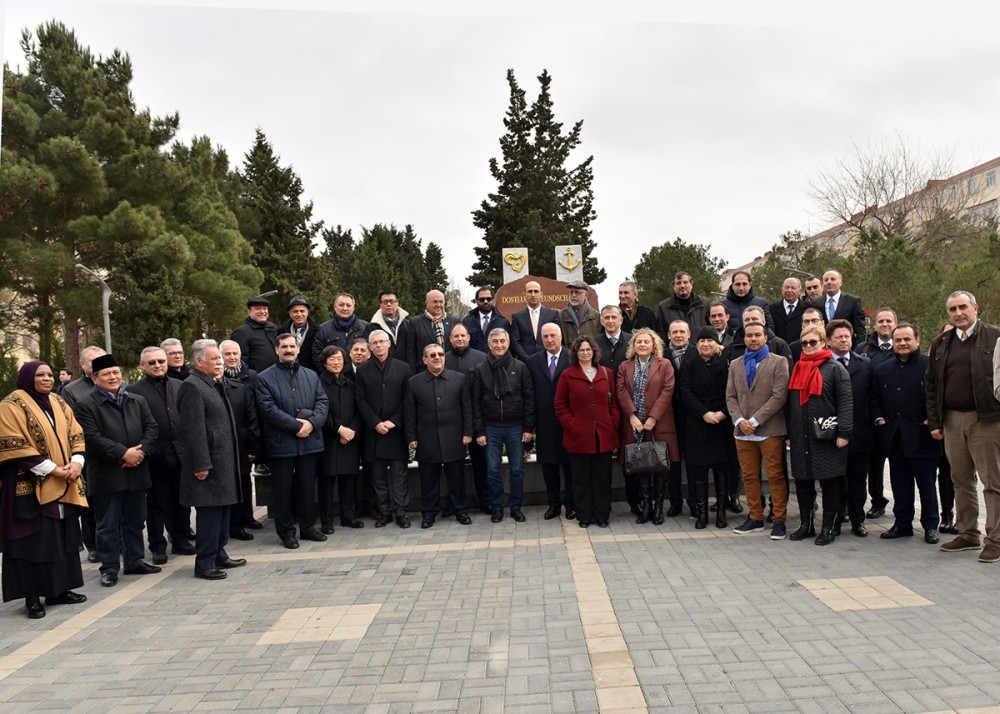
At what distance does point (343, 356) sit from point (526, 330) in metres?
2.53

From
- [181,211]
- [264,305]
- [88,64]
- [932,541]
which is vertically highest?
[88,64]

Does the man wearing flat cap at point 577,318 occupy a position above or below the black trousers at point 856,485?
above

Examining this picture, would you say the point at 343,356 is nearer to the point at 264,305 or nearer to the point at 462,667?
the point at 264,305

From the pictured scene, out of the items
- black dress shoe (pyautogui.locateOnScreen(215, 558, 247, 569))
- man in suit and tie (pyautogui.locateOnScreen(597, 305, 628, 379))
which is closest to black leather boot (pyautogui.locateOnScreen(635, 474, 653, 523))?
man in suit and tie (pyautogui.locateOnScreen(597, 305, 628, 379))

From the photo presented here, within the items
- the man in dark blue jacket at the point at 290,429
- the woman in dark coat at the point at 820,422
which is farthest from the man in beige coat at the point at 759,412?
the man in dark blue jacket at the point at 290,429

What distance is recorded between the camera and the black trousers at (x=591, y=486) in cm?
767

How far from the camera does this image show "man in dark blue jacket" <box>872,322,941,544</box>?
6.71 metres

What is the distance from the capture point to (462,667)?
13.8 ft

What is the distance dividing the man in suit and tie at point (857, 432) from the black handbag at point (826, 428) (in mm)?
434

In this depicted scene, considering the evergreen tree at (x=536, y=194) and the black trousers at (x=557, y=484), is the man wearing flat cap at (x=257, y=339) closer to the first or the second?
the black trousers at (x=557, y=484)

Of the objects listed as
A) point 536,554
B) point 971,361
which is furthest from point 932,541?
point 536,554

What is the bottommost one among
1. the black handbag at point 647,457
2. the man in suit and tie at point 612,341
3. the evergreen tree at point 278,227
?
the black handbag at point 647,457

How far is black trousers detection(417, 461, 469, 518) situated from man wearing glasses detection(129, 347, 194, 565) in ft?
7.94

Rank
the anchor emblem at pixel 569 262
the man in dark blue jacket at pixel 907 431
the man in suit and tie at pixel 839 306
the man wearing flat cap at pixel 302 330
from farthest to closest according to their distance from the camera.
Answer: the anchor emblem at pixel 569 262 → the man wearing flat cap at pixel 302 330 → the man in suit and tie at pixel 839 306 → the man in dark blue jacket at pixel 907 431
